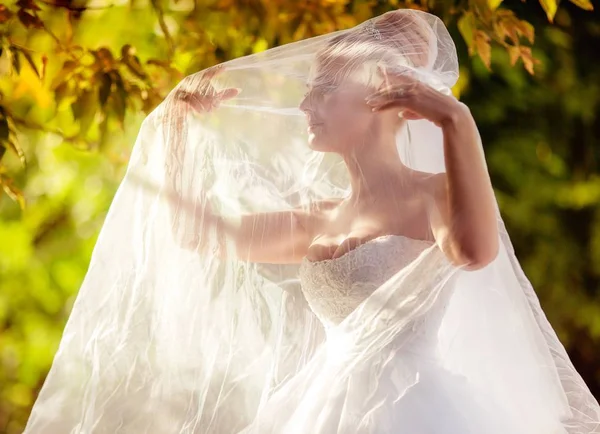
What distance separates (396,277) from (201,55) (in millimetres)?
812

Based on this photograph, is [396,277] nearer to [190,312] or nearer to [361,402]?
[361,402]

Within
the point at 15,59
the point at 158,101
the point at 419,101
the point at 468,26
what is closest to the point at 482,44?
the point at 468,26

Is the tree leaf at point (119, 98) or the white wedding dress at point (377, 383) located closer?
the white wedding dress at point (377, 383)

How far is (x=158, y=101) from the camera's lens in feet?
4.37

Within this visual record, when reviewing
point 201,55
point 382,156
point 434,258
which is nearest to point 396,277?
point 434,258

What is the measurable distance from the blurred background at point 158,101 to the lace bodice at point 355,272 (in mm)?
562

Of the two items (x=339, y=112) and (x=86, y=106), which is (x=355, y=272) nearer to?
(x=339, y=112)

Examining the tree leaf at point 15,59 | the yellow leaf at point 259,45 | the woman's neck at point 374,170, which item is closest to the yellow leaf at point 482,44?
the yellow leaf at point 259,45

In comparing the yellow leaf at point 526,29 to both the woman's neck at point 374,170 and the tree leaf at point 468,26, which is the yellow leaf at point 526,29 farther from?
the woman's neck at point 374,170

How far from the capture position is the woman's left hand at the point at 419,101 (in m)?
0.79

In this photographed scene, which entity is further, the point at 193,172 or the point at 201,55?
the point at 201,55

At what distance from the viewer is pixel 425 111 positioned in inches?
31.3

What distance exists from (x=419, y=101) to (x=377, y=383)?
295 mm

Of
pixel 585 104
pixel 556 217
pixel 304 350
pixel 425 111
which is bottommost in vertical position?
pixel 556 217
